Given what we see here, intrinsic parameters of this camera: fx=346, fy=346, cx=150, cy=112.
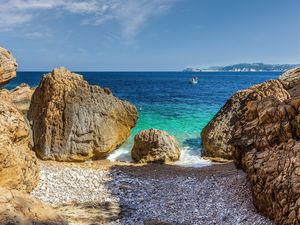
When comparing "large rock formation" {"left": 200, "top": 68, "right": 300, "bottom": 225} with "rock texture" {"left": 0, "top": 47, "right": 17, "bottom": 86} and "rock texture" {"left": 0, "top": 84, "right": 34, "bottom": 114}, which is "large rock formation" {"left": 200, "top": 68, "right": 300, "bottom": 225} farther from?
"rock texture" {"left": 0, "top": 84, "right": 34, "bottom": 114}

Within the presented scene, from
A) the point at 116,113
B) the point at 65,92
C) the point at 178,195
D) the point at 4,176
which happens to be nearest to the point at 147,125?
the point at 116,113

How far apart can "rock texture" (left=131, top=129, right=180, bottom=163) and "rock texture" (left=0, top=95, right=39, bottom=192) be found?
6302mm

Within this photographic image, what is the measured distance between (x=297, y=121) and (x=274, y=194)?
203 cm

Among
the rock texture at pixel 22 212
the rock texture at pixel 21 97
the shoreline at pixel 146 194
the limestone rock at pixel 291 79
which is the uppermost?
the limestone rock at pixel 291 79

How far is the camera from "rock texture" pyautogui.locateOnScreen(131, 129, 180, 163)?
17078 millimetres

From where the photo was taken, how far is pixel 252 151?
10.6 meters

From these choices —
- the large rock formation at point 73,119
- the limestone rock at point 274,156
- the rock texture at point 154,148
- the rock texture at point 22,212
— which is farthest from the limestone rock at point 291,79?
the rock texture at point 22,212

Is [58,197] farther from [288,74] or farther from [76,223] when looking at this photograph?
[288,74]

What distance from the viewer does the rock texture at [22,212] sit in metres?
7.09

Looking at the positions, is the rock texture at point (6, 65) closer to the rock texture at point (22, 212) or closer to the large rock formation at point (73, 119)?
the large rock formation at point (73, 119)

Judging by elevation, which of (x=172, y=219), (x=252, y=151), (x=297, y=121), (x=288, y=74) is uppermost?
(x=288, y=74)

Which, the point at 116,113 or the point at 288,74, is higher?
the point at 288,74

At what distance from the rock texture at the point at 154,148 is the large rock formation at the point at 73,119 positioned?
1076mm

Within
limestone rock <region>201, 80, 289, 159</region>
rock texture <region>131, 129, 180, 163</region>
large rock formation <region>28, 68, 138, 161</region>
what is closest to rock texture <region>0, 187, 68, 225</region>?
large rock formation <region>28, 68, 138, 161</region>
